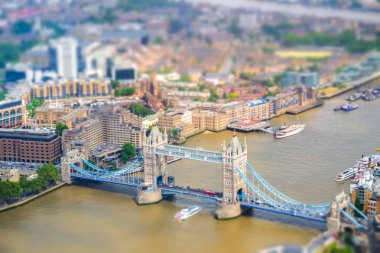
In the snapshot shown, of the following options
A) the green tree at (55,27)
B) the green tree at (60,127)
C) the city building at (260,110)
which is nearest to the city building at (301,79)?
the city building at (260,110)


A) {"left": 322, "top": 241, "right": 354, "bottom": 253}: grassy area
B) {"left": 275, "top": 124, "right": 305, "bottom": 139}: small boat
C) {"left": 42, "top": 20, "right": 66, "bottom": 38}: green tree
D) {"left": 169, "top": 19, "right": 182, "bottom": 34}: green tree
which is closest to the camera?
{"left": 322, "top": 241, "right": 354, "bottom": 253}: grassy area

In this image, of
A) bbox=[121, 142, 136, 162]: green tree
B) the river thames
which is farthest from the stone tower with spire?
bbox=[121, 142, 136, 162]: green tree

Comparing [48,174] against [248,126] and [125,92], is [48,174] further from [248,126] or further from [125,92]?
[125,92]

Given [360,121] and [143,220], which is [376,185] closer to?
[143,220]

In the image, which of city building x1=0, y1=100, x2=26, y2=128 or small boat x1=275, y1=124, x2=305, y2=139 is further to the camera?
city building x1=0, y1=100, x2=26, y2=128

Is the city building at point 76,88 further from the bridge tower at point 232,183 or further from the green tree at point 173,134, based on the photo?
the bridge tower at point 232,183

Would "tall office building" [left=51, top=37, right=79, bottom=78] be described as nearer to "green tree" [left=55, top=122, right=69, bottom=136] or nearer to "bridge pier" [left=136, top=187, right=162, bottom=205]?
"green tree" [left=55, top=122, right=69, bottom=136]

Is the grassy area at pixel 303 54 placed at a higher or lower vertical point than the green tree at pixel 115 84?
higher
